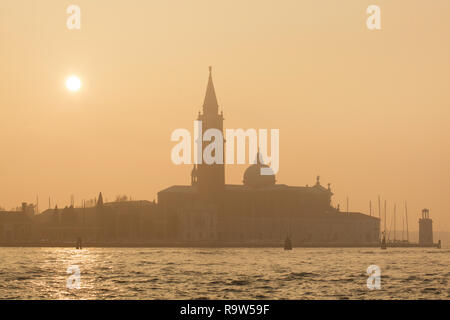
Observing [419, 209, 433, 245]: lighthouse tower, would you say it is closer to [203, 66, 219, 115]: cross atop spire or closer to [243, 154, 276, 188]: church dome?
[243, 154, 276, 188]: church dome

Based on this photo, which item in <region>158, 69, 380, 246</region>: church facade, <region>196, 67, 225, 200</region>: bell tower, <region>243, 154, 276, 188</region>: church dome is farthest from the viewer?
<region>243, 154, 276, 188</region>: church dome

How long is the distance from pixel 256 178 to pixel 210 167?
54.8 feet

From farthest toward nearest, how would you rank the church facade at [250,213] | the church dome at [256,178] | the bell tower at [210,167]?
the church dome at [256,178] → the church facade at [250,213] → the bell tower at [210,167]

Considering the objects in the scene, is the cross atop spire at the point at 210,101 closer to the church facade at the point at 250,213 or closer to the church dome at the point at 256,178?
the church facade at the point at 250,213

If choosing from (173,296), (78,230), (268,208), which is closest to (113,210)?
(78,230)

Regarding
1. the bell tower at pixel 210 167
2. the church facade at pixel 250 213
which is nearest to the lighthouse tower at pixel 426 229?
the church facade at pixel 250 213

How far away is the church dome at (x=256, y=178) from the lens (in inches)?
5153

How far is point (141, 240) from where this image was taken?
118438 mm

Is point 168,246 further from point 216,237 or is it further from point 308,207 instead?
point 308,207

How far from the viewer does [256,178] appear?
131125mm

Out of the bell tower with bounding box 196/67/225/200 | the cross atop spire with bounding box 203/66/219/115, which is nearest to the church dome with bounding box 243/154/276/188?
the bell tower with bounding box 196/67/225/200

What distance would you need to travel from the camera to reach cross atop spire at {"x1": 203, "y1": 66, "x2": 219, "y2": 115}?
113938mm

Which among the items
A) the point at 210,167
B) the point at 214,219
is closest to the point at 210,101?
the point at 210,167
